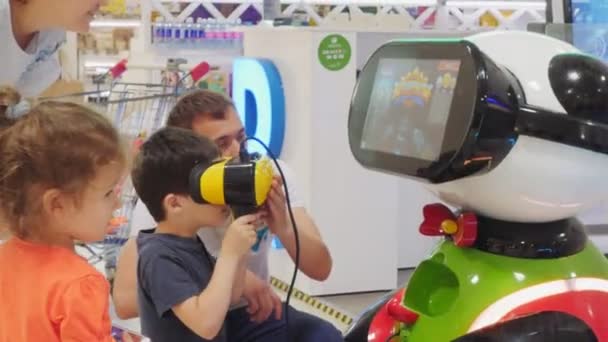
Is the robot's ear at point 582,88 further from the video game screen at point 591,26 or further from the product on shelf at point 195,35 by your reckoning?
the product on shelf at point 195,35

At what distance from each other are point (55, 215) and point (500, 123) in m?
0.56

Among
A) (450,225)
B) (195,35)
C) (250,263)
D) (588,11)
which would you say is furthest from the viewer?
(195,35)

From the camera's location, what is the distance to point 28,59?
4.55 ft

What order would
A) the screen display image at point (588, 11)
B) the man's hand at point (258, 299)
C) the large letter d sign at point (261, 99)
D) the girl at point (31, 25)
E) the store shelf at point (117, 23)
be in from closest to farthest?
the girl at point (31, 25) → the man's hand at point (258, 299) → the screen display image at point (588, 11) → the large letter d sign at point (261, 99) → the store shelf at point (117, 23)

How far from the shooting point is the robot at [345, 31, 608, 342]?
108cm

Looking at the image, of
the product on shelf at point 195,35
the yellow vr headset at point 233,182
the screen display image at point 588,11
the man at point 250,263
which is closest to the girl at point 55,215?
the yellow vr headset at point 233,182

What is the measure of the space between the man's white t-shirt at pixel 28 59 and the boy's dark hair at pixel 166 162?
22cm

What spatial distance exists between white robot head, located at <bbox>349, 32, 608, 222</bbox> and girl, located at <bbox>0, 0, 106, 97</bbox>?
1.56ft

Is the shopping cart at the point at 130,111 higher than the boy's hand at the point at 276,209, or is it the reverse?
the boy's hand at the point at 276,209

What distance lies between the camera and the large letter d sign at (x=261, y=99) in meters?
3.11

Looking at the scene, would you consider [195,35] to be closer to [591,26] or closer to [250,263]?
[591,26]

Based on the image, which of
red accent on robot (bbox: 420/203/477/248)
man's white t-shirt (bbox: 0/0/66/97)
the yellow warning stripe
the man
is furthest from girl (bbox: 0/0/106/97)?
the yellow warning stripe

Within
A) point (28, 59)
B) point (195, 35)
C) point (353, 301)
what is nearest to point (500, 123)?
point (28, 59)

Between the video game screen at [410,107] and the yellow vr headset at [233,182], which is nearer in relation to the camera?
the video game screen at [410,107]
